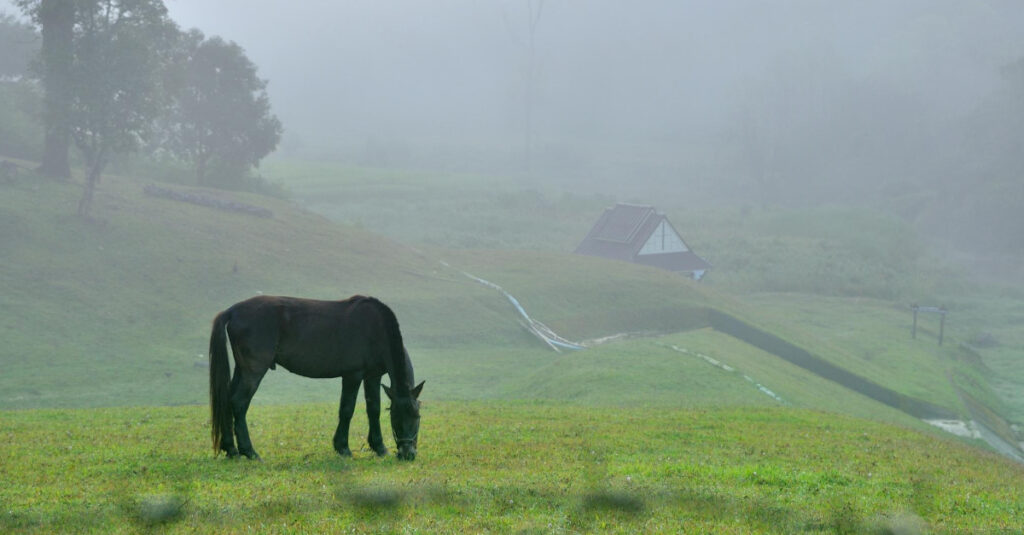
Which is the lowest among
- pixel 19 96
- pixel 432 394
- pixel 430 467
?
pixel 432 394

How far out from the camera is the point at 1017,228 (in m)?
106

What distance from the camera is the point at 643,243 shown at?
68.0m

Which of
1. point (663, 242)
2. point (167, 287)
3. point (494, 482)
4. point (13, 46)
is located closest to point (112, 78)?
point (167, 287)

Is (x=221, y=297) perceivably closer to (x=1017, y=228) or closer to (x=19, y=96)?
(x=19, y=96)

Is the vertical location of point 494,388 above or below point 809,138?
below

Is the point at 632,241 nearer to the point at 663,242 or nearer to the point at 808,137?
the point at 663,242

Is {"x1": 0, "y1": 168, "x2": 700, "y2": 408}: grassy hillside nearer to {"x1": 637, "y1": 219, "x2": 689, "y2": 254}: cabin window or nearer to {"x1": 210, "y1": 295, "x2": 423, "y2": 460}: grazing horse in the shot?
{"x1": 637, "y1": 219, "x2": 689, "y2": 254}: cabin window

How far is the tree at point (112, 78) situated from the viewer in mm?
42406

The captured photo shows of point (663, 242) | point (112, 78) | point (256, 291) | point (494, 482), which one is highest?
point (112, 78)

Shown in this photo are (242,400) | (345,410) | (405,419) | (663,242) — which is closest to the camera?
(242,400)

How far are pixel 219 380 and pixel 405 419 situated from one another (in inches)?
109

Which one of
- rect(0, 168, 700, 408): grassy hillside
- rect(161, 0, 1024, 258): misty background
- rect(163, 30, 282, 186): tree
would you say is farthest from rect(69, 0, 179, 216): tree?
rect(161, 0, 1024, 258): misty background

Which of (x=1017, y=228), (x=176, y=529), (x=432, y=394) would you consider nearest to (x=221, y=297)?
(x=432, y=394)

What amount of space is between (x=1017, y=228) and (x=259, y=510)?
11322 centimetres
